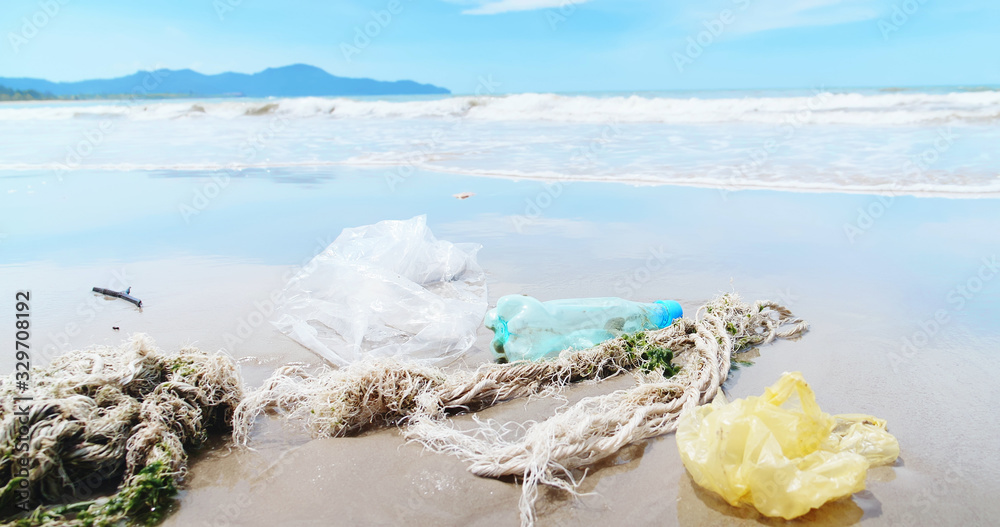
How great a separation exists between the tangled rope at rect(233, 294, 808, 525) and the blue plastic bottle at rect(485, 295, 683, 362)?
25cm

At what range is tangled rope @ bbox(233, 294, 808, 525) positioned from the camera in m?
2.21

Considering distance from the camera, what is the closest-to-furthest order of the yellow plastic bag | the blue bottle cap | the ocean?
the yellow plastic bag
the blue bottle cap
the ocean

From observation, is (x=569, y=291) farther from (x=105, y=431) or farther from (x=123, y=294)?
(x=123, y=294)

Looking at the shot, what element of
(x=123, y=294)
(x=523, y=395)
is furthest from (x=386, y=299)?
(x=123, y=294)

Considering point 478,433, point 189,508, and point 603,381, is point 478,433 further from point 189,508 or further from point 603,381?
point 189,508

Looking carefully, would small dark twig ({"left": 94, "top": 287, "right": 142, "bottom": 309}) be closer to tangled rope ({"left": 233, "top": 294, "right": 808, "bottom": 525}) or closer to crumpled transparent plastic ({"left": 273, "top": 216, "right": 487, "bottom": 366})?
crumpled transparent plastic ({"left": 273, "top": 216, "right": 487, "bottom": 366})

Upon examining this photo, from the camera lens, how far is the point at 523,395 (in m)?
2.88

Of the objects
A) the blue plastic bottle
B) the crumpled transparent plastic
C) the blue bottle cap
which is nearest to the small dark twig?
the crumpled transparent plastic

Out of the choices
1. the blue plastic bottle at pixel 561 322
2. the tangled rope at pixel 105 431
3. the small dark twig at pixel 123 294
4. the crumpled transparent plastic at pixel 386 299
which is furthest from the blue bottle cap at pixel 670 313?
the small dark twig at pixel 123 294

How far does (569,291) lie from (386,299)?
136 cm

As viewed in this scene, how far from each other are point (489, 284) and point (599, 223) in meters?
2.26

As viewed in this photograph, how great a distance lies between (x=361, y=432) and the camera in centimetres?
254

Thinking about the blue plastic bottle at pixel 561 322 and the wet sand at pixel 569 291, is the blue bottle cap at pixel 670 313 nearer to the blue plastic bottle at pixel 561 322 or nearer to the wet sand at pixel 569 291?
the blue plastic bottle at pixel 561 322

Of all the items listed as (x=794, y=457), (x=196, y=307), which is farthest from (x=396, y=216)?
(x=794, y=457)
